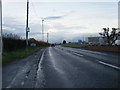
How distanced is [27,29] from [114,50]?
51.9ft

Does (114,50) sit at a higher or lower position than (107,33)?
lower

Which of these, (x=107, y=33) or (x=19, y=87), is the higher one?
(x=107, y=33)

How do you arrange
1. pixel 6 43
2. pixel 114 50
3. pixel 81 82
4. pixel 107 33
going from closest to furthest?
pixel 81 82, pixel 6 43, pixel 114 50, pixel 107 33

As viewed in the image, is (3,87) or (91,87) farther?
(3,87)

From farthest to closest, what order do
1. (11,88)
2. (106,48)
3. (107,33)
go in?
1. (107,33)
2. (106,48)
3. (11,88)

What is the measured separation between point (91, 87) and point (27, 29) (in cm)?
2854

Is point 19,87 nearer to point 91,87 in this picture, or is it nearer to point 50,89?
point 50,89

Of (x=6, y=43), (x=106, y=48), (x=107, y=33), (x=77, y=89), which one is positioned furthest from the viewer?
(x=107, y=33)

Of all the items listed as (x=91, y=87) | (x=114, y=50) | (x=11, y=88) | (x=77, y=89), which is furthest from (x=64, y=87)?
(x=114, y=50)

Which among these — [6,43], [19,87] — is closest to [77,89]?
[19,87]

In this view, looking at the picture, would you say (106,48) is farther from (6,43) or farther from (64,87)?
(64,87)

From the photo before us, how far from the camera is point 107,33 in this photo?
77.7 m

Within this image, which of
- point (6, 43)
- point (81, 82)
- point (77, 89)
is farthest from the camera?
point (6, 43)

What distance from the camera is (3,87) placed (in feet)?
23.7
